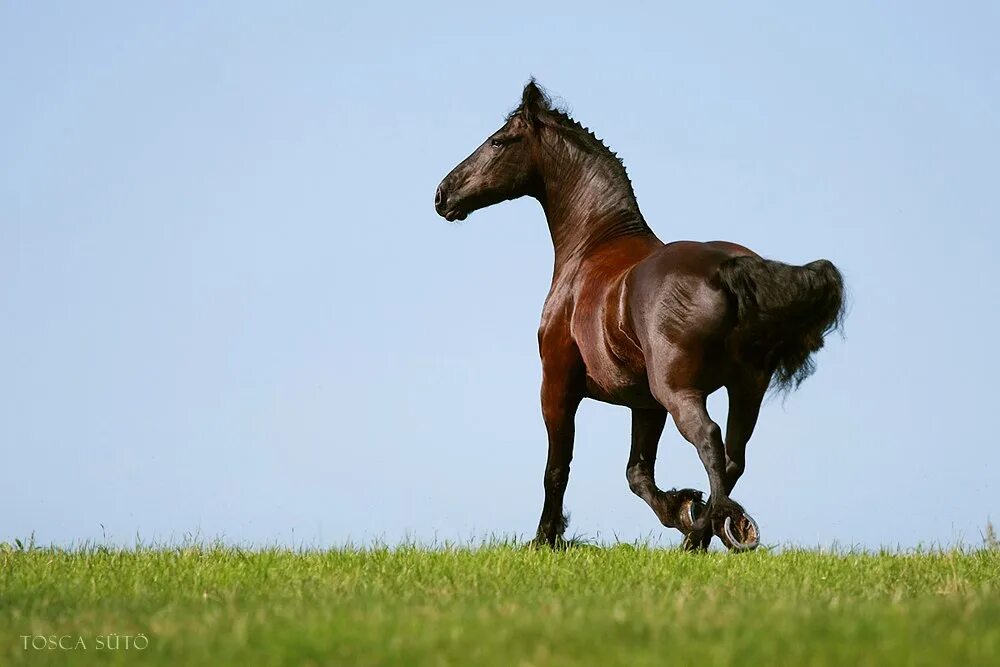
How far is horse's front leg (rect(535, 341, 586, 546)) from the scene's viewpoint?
9.02m

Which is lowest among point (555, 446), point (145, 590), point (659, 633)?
point (145, 590)

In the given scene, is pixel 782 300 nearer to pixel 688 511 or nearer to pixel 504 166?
pixel 688 511

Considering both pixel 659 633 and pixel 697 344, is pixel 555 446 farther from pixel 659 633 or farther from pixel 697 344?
pixel 659 633

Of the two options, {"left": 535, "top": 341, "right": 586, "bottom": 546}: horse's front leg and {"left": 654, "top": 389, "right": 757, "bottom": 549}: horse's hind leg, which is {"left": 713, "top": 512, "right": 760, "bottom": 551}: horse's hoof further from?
{"left": 535, "top": 341, "right": 586, "bottom": 546}: horse's front leg

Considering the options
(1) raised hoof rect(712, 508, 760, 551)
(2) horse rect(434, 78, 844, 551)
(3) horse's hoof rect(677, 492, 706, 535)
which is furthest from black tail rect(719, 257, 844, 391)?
(3) horse's hoof rect(677, 492, 706, 535)

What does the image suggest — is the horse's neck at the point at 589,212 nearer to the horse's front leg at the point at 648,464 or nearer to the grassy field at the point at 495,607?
the horse's front leg at the point at 648,464

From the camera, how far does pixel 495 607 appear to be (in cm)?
528

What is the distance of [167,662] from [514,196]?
642cm

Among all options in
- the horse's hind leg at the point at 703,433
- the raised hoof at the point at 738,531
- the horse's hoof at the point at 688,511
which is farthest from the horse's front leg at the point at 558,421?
the raised hoof at the point at 738,531

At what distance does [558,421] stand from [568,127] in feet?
7.86

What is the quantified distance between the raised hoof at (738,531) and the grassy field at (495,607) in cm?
13

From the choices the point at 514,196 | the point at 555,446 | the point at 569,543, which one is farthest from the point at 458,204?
the point at 569,543

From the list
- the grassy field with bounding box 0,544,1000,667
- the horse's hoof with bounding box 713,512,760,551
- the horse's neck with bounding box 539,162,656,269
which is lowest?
the grassy field with bounding box 0,544,1000,667

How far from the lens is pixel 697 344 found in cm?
788
